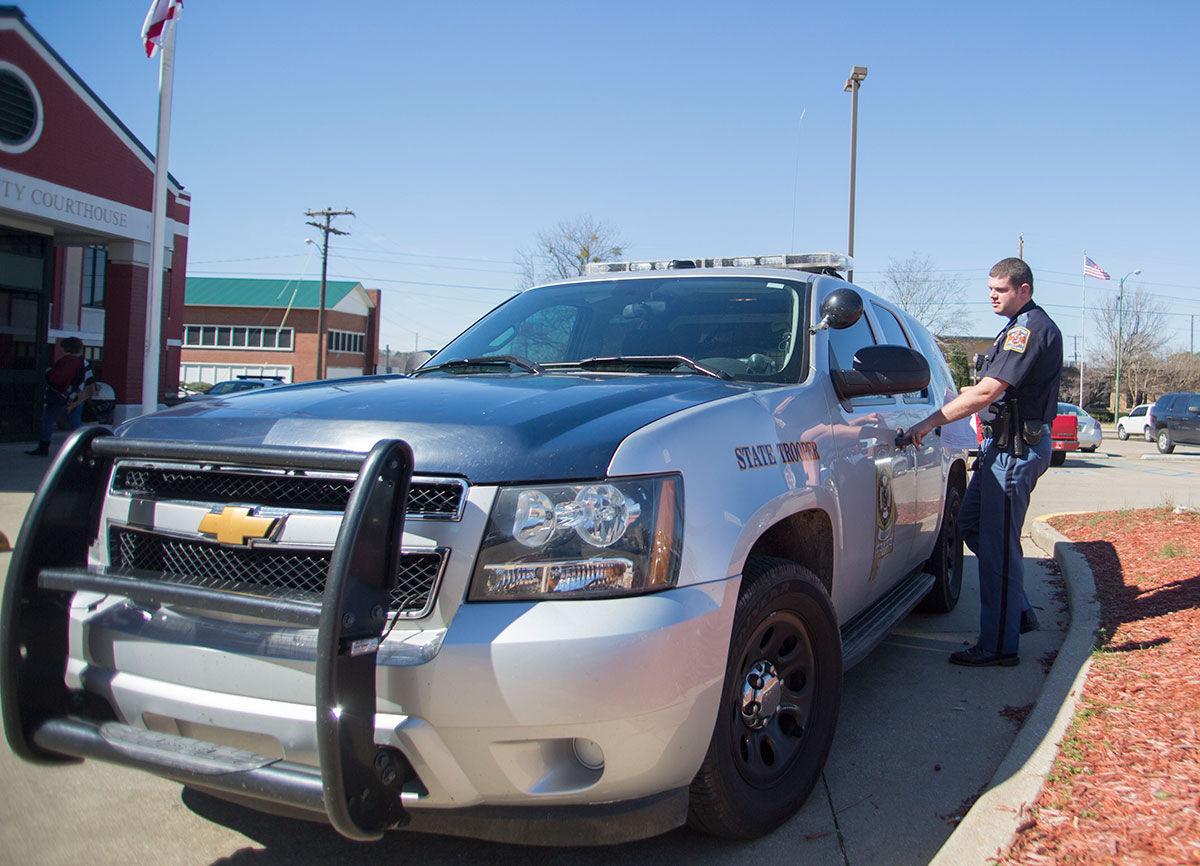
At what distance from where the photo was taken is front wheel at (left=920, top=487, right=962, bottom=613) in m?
5.59

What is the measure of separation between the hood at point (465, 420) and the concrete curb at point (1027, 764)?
1.41 meters

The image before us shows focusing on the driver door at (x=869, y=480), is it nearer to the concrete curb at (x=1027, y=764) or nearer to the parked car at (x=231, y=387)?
the concrete curb at (x=1027, y=764)

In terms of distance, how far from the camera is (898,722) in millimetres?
4000

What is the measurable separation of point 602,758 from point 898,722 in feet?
7.23

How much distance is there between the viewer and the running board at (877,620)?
3482mm

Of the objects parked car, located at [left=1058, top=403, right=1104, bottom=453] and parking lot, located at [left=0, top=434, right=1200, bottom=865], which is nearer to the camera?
parking lot, located at [left=0, top=434, right=1200, bottom=865]

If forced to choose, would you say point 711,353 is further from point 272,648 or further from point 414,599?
point 272,648

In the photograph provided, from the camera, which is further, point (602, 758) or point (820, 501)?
point (820, 501)

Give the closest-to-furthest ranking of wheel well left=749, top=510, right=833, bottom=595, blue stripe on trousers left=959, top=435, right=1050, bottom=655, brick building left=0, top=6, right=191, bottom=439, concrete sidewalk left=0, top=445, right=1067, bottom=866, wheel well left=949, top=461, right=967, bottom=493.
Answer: concrete sidewalk left=0, top=445, right=1067, bottom=866
wheel well left=749, top=510, right=833, bottom=595
blue stripe on trousers left=959, top=435, right=1050, bottom=655
wheel well left=949, top=461, right=967, bottom=493
brick building left=0, top=6, right=191, bottom=439

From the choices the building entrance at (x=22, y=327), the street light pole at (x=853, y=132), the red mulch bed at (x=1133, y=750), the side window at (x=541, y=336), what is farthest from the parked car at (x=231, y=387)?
the street light pole at (x=853, y=132)

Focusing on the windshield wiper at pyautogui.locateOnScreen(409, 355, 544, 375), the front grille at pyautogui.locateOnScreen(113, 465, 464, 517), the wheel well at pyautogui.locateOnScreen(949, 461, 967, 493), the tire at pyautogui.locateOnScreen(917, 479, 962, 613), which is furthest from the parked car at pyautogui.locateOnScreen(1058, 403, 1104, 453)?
the front grille at pyautogui.locateOnScreen(113, 465, 464, 517)

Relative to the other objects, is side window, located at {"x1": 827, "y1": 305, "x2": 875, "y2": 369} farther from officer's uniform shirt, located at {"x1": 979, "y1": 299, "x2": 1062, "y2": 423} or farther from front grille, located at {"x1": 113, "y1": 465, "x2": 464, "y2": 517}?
front grille, located at {"x1": 113, "y1": 465, "x2": 464, "y2": 517}

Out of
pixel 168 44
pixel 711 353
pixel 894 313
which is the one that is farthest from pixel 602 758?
pixel 168 44

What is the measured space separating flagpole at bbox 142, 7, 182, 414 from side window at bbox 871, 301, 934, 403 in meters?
11.6
